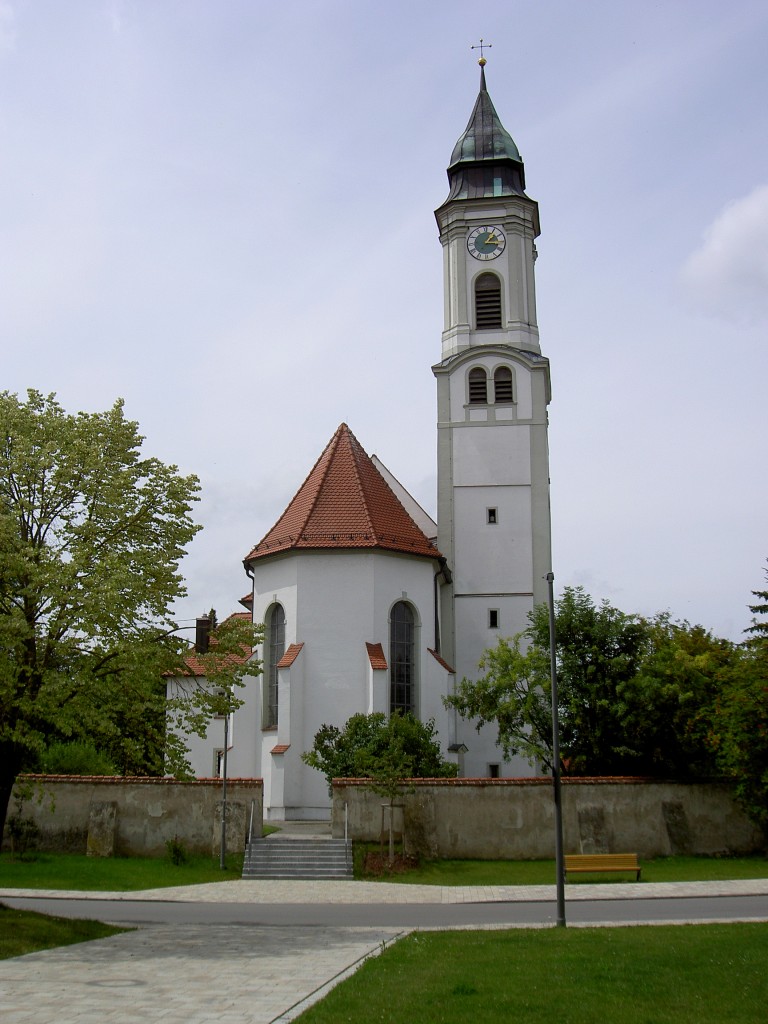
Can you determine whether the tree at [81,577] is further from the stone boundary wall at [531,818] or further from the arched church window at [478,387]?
the arched church window at [478,387]

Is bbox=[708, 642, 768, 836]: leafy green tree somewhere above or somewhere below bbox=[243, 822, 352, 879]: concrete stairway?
above

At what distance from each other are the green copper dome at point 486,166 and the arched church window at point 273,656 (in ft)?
61.5

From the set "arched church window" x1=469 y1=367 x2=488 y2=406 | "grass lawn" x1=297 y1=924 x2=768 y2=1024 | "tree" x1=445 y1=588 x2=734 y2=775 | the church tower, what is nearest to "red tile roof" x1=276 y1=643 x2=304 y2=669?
"tree" x1=445 y1=588 x2=734 y2=775

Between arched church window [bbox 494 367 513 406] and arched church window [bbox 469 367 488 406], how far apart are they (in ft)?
1.28

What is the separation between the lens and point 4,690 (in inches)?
574

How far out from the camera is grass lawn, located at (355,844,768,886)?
23.8m

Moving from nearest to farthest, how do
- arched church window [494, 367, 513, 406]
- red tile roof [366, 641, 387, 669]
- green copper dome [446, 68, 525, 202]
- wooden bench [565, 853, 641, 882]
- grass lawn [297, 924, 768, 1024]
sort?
grass lawn [297, 924, 768, 1024], wooden bench [565, 853, 641, 882], red tile roof [366, 641, 387, 669], arched church window [494, 367, 513, 406], green copper dome [446, 68, 525, 202]

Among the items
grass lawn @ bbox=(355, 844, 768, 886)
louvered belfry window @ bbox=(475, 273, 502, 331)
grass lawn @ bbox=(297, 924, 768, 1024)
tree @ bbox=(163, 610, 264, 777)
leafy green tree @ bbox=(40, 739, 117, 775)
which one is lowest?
grass lawn @ bbox=(355, 844, 768, 886)

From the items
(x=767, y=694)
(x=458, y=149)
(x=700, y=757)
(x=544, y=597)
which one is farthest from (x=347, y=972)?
(x=458, y=149)

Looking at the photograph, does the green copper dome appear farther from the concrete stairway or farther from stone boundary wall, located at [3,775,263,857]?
the concrete stairway

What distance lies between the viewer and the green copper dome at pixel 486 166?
136 ft

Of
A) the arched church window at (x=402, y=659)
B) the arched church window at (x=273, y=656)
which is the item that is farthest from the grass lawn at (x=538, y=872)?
the arched church window at (x=273, y=656)

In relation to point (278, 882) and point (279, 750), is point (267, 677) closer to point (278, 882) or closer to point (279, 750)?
point (279, 750)

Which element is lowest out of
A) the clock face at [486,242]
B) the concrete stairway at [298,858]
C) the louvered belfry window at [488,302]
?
the concrete stairway at [298,858]
